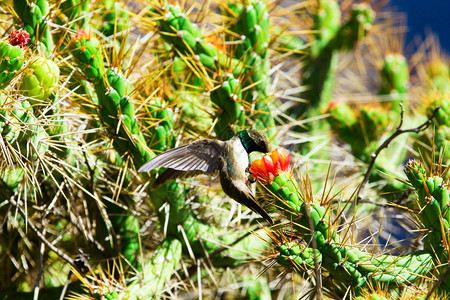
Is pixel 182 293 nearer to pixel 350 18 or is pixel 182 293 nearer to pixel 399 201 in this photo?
pixel 399 201

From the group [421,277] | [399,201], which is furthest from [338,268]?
[399,201]

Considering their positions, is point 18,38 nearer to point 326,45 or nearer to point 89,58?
point 89,58

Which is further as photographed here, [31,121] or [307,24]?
[307,24]

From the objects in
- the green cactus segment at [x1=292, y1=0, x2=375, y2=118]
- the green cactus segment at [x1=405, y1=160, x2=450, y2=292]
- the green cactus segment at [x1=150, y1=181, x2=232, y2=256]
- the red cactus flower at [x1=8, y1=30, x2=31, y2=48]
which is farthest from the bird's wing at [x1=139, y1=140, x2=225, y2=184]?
the green cactus segment at [x1=292, y1=0, x2=375, y2=118]

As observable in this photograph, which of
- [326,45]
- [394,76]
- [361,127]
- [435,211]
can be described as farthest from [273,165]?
[394,76]

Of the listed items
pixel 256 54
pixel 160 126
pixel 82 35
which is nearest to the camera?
pixel 82 35

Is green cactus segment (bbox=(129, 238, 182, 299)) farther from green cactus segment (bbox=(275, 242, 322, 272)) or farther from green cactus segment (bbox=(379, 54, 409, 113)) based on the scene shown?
green cactus segment (bbox=(379, 54, 409, 113))

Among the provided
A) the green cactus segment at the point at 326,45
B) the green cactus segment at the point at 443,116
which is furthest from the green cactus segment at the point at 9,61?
the green cactus segment at the point at 326,45
